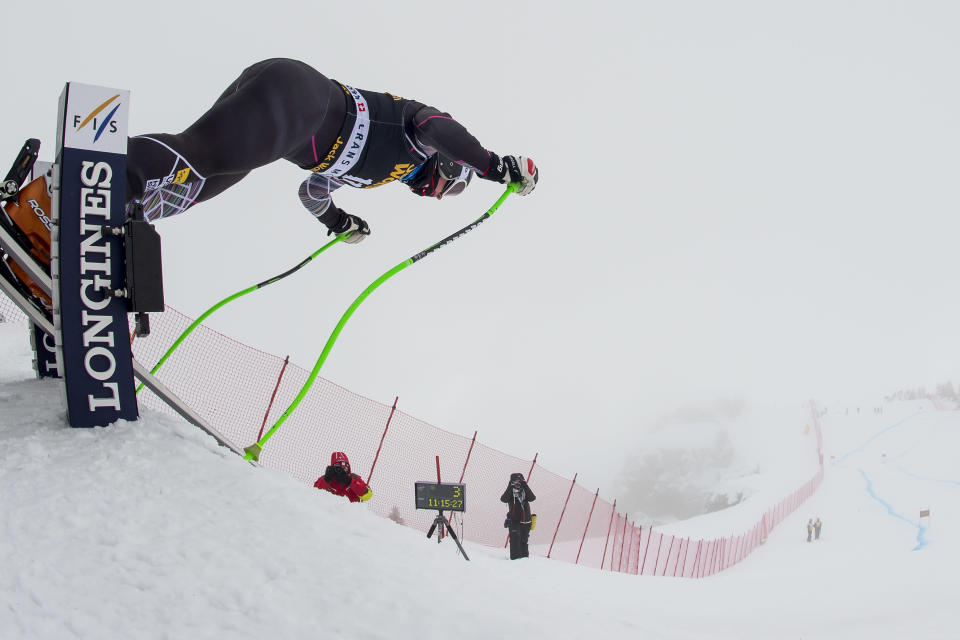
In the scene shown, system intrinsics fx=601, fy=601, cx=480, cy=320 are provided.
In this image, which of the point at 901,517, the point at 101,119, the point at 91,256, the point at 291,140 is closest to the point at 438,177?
the point at 291,140

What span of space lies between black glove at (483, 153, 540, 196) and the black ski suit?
0.5 inches

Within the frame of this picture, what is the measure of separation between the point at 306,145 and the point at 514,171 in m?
0.99

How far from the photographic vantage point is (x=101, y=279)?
195cm

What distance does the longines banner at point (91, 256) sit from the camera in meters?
1.91

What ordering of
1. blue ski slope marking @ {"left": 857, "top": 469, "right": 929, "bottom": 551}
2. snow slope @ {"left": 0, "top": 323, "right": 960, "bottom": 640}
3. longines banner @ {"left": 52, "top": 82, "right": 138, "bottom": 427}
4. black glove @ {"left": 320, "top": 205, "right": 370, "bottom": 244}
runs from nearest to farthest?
snow slope @ {"left": 0, "top": 323, "right": 960, "bottom": 640} < longines banner @ {"left": 52, "top": 82, "right": 138, "bottom": 427} < black glove @ {"left": 320, "top": 205, "right": 370, "bottom": 244} < blue ski slope marking @ {"left": 857, "top": 469, "right": 929, "bottom": 551}

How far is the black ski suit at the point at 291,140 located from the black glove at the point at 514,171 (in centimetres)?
1

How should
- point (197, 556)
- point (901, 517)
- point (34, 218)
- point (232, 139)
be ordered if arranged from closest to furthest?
point (197, 556) → point (34, 218) → point (232, 139) → point (901, 517)

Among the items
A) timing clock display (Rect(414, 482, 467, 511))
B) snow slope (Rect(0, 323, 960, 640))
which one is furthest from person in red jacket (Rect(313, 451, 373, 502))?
snow slope (Rect(0, 323, 960, 640))

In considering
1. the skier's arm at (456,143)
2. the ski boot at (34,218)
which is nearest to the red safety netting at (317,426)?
the ski boot at (34,218)

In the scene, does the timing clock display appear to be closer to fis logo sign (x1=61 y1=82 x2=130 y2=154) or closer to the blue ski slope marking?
fis logo sign (x1=61 y1=82 x2=130 y2=154)

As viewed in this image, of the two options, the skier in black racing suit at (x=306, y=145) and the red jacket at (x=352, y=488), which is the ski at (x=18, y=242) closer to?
the skier in black racing suit at (x=306, y=145)

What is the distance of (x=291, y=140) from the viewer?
8.13 ft

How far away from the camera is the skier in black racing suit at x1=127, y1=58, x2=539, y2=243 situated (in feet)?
Answer: 7.19

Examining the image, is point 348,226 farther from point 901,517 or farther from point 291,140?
point 901,517
